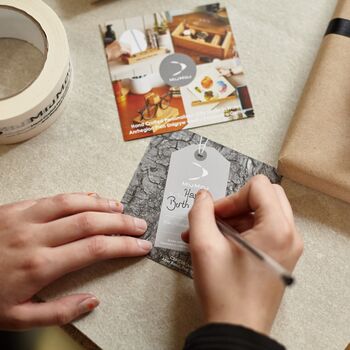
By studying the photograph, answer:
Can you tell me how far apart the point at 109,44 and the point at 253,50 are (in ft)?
0.78

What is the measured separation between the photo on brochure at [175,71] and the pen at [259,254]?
8.1 inches

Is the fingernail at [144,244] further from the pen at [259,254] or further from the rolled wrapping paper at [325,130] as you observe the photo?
the rolled wrapping paper at [325,130]

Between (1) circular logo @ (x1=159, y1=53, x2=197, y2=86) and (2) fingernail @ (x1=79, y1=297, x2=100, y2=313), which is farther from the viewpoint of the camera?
(1) circular logo @ (x1=159, y1=53, x2=197, y2=86)

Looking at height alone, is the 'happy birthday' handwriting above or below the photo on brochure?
below

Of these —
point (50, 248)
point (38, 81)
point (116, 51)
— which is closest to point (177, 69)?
point (116, 51)

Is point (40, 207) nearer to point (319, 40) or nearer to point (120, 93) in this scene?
point (120, 93)

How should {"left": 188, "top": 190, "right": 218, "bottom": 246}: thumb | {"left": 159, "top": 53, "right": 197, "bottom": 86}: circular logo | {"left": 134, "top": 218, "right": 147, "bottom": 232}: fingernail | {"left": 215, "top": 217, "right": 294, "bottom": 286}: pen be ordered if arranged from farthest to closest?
{"left": 159, "top": 53, "right": 197, "bottom": 86}: circular logo, {"left": 134, "top": 218, "right": 147, "bottom": 232}: fingernail, {"left": 188, "top": 190, "right": 218, "bottom": 246}: thumb, {"left": 215, "top": 217, "right": 294, "bottom": 286}: pen

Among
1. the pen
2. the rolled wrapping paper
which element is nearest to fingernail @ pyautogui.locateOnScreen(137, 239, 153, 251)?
the pen

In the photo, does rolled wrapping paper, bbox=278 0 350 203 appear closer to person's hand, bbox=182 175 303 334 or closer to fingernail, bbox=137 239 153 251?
person's hand, bbox=182 175 303 334

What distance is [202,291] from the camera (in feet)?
1.61

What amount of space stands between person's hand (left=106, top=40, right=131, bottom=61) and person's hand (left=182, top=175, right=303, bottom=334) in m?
0.33

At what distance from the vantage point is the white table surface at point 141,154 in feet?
1.87

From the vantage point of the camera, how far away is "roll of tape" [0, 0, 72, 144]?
0.60 meters

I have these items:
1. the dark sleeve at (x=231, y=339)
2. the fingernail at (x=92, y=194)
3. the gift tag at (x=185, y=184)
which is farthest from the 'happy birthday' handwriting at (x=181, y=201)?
the dark sleeve at (x=231, y=339)
